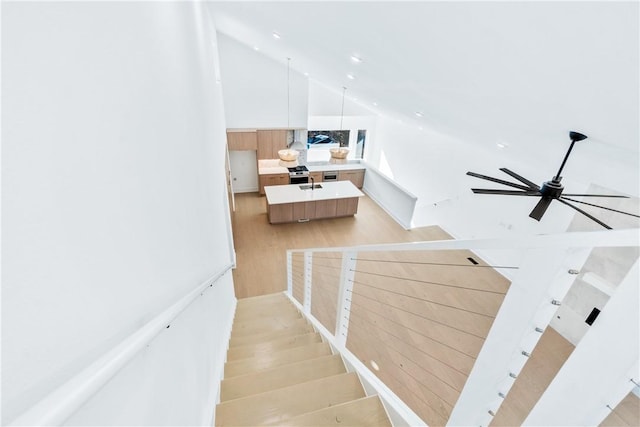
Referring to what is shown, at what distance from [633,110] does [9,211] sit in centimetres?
251

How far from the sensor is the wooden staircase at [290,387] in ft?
5.09

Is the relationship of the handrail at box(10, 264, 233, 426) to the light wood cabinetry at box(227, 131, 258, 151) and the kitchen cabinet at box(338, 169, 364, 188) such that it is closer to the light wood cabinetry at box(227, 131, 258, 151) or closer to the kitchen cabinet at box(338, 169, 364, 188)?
the light wood cabinetry at box(227, 131, 258, 151)

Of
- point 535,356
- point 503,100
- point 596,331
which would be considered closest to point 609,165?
point 503,100

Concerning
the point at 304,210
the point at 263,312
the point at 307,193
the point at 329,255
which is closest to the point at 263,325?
the point at 263,312

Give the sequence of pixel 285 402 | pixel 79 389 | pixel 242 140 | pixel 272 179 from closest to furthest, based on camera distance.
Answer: pixel 79 389
pixel 285 402
pixel 242 140
pixel 272 179

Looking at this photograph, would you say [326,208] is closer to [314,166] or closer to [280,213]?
[280,213]

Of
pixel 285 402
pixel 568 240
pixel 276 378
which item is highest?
pixel 568 240

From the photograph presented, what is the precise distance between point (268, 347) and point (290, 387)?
0.95 metres

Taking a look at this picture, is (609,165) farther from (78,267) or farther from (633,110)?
(78,267)

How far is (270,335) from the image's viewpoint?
121 inches

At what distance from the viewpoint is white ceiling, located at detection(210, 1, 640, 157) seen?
124cm

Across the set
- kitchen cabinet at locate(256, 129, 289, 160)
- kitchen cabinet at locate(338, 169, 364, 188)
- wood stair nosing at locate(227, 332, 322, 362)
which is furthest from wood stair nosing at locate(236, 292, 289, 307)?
kitchen cabinet at locate(338, 169, 364, 188)

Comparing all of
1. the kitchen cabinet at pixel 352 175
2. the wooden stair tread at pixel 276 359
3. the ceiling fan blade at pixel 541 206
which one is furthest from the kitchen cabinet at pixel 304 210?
the ceiling fan blade at pixel 541 206

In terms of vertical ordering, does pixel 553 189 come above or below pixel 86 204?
below
